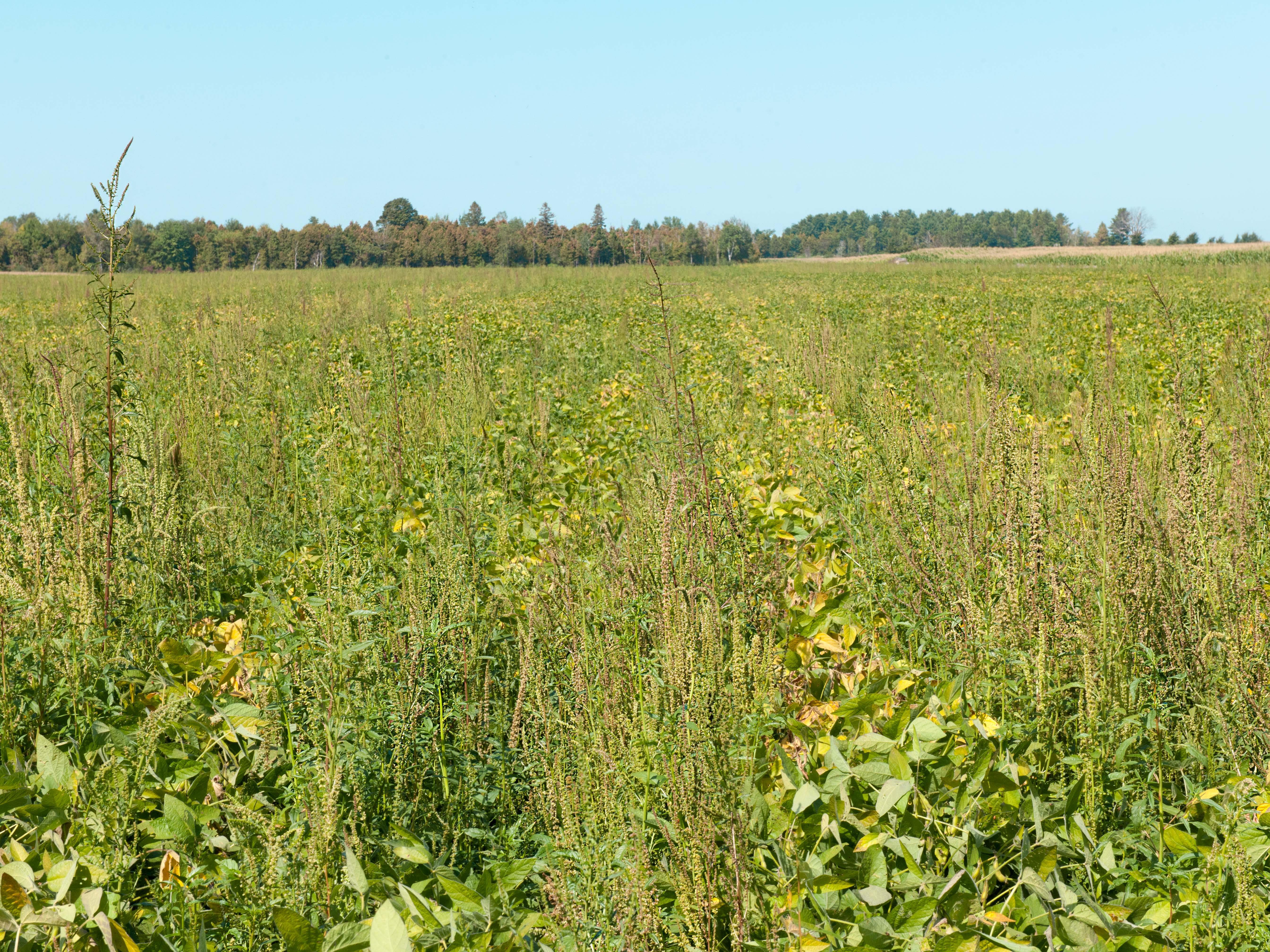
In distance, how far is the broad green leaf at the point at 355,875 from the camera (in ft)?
5.55

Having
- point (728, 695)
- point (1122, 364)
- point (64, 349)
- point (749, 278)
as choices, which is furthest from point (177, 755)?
point (749, 278)

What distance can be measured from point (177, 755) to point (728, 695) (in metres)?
1.42

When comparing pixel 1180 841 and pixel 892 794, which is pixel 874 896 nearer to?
pixel 892 794

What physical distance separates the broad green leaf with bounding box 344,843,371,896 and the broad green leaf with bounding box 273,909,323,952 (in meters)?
0.14

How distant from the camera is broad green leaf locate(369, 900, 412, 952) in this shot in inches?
56.0

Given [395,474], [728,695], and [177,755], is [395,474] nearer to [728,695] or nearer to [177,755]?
[177,755]

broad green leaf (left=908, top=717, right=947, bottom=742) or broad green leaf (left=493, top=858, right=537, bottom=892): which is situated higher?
broad green leaf (left=908, top=717, right=947, bottom=742)

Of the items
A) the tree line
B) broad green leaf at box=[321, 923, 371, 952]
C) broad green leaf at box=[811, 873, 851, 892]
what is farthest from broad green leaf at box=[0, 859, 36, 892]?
the tree line

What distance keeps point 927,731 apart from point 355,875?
123 centimetres

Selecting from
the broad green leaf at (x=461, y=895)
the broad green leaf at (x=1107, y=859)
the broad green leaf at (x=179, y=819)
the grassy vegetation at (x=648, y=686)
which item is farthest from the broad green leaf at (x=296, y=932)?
the broad green leaf at (x=1107, y=859)

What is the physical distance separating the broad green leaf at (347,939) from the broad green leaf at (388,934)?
0.31 feet

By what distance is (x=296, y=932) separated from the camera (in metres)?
1.50

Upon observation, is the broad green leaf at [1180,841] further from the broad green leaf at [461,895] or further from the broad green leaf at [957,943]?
the broad green leaf at [461,895]

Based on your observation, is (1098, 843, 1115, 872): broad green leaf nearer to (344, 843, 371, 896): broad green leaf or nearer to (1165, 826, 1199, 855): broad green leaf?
(1165, 826, 1199, 855): broad green leaf
